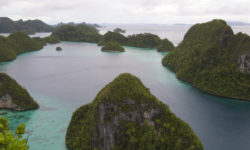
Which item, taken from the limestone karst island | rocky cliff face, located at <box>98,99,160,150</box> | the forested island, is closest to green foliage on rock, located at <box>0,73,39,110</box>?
the limestone karst island

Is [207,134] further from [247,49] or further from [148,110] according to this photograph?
[247,49]

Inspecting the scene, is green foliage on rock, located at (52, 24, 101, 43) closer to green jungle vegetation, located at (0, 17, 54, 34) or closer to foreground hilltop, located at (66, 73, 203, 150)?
green jungle vegetation, located at (0, 17, 54, 34)

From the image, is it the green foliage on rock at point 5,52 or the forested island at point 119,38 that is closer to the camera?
the green foliage on rock at point 5,52

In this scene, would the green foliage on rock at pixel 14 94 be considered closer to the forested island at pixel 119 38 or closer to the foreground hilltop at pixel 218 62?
the foreground hilltop at pixel 218 62

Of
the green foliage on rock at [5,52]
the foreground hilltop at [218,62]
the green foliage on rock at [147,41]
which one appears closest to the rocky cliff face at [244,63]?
the foreground hilltop at [218,62]

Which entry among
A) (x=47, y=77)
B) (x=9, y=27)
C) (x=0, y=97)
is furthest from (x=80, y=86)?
(x=9, y=27)

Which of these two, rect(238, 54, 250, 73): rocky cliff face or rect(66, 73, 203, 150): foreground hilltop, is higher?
rect(238, 54, 250, 73): rocky cliff face
